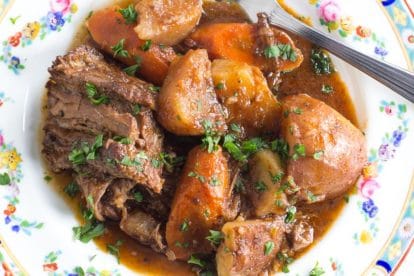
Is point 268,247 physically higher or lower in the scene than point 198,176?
lower

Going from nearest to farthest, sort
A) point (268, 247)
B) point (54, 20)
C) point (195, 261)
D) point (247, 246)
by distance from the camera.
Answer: point (247, 246) → point (268, 247) → point (195, 261) → point (54, 20)

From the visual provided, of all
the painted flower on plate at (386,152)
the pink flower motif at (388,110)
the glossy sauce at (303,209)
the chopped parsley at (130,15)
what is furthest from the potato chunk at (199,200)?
the pink flower motif at (388,110)

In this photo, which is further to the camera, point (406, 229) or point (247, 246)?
point (406, 229)

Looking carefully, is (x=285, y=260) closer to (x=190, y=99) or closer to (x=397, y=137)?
(x=397, y=137)

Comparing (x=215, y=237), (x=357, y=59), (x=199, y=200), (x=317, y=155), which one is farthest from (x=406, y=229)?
(x=199, y=200)

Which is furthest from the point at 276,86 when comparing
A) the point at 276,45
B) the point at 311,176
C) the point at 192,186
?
the point at 192,186

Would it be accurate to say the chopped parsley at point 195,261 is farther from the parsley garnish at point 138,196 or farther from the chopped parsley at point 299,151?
the chopped parsley at point 299,151

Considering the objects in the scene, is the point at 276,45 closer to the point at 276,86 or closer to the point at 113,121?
the point at 276,86

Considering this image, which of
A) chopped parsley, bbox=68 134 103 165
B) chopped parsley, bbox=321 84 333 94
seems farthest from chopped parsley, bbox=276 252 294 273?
chopped parsley, bbox=68 134 103 165
